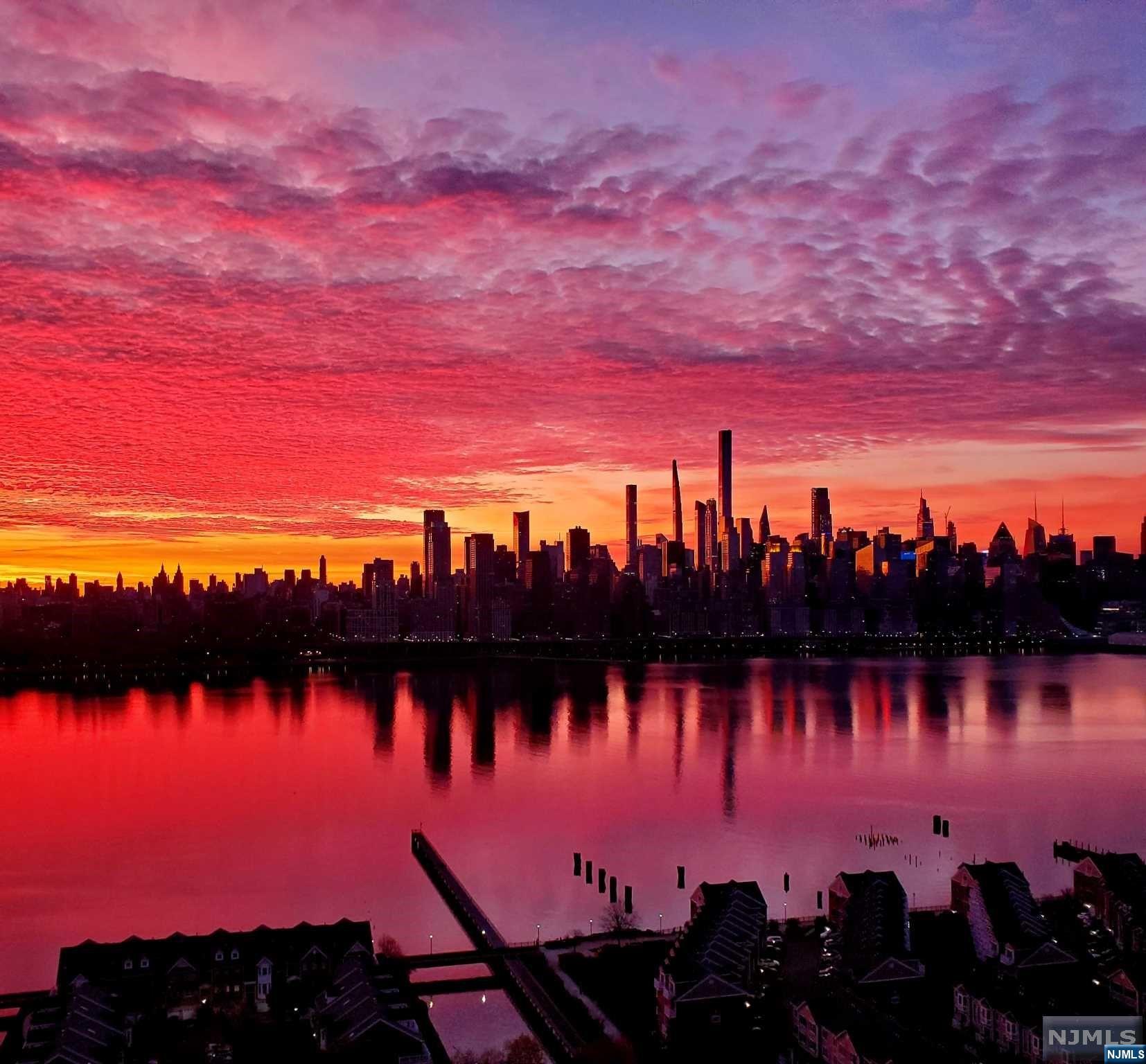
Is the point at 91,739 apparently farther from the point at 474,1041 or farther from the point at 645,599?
the point at 645,599

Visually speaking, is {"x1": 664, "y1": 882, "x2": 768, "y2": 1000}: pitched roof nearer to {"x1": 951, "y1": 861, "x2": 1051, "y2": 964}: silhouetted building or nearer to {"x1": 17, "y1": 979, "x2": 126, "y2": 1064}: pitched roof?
{"x1": 951, "y1": 861, "x2": 1051, "y2": 964}: silhouetted building

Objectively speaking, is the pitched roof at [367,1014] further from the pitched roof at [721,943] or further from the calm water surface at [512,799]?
the calm water surface at [512,799]

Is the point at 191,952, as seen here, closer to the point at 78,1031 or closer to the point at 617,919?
the point at 78,1031

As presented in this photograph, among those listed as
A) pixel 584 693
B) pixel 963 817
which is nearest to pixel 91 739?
pixel 584 693

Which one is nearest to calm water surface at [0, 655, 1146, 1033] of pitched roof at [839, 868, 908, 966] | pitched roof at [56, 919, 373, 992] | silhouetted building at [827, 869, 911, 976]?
silhouetted building at [827, 869, 911, 976]

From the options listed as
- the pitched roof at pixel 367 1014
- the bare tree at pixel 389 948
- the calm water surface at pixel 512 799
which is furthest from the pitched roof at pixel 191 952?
the calm water surface at pixel 512 799

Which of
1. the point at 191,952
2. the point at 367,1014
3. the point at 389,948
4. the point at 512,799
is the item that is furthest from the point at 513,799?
the point at 367,1014
